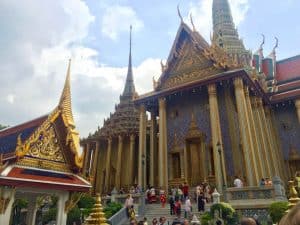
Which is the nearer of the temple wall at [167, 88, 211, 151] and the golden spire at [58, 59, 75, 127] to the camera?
the golden spire at [58, 59, 75, 127]

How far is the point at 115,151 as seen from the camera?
95.0ft

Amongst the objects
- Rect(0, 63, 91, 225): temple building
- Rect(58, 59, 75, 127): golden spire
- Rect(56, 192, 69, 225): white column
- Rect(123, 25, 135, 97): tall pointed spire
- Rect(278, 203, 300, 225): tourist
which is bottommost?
Rect(278, 203, 300, 225): tourist

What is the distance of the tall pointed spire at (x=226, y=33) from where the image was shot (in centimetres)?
2684

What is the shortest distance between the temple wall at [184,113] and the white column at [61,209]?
12.3 metres

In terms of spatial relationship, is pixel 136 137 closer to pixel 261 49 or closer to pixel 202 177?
pixel 202 177

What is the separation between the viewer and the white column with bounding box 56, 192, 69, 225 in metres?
6.91

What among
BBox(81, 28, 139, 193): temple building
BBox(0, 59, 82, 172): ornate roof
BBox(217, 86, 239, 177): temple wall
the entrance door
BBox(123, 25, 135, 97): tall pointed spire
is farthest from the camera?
BBox(123, 25, 135, 97): tall pointed spire

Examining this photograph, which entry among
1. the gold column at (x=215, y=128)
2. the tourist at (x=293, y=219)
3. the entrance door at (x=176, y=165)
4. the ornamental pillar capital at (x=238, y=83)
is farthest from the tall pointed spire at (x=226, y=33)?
the tourist at (x=293, y=219)

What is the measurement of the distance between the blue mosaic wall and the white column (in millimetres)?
17318

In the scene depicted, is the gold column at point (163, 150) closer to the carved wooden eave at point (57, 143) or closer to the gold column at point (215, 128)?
the gold column at point (215, 128)

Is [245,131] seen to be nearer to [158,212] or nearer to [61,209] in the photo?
[158,212]

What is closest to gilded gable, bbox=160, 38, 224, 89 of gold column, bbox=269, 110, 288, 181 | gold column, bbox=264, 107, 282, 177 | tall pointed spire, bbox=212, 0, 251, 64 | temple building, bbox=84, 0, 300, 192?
temple building, bbox=84, 0, 300, 192

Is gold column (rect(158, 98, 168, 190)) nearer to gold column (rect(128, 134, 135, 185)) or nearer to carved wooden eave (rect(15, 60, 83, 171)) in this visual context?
gold column (rect(128, 134, 135, 185))

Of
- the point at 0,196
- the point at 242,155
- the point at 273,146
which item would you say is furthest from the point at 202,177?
the point at 0,196
